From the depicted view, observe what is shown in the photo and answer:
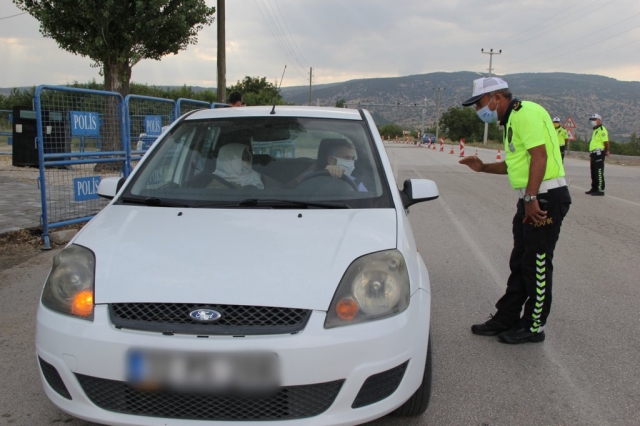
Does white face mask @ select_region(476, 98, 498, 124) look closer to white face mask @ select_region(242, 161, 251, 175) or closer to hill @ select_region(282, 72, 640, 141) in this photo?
white face mask @ select_region(242, 161, 251, 175)

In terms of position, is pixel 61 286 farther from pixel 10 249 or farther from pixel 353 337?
pixel 10 249

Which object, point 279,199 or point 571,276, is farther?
point 571,276

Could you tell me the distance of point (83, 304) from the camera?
93.1 inches

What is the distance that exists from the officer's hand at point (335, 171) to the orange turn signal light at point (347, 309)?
1253mm

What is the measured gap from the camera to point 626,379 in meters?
3.32

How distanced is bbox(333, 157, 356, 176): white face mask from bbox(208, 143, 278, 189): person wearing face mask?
437 mm

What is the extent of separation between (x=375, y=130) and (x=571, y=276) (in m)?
3.03

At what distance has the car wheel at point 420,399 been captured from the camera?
264cm

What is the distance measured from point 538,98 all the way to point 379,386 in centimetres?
15716

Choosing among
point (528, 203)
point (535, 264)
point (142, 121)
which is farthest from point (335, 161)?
point (142, 121)

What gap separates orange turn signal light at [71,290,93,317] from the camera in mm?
2336

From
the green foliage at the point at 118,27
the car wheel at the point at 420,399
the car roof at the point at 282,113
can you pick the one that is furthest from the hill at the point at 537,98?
the car wheel at the point at 420,399

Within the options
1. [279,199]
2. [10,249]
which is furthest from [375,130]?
[10,249]

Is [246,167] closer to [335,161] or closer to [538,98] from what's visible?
[335,161]
